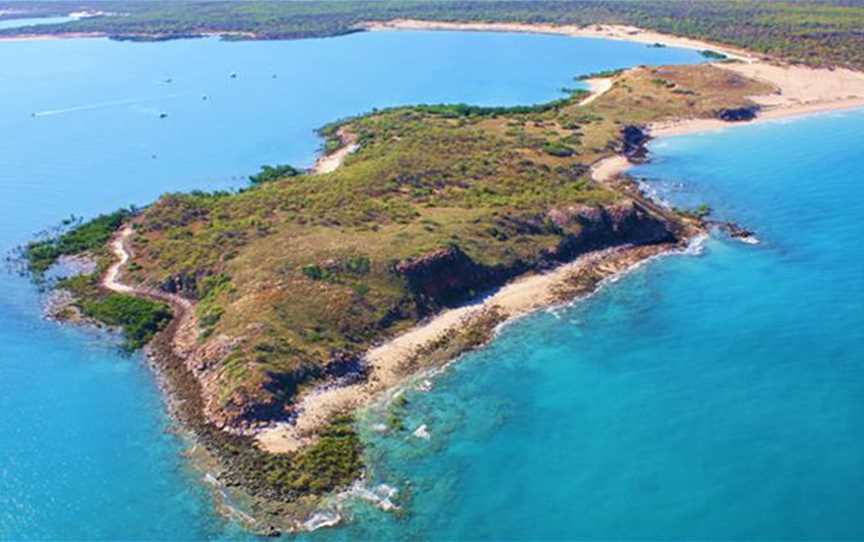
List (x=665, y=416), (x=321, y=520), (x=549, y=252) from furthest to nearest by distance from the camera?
1. (x=549, y=252)
2. (x=665, y=416)
3. (x=321, y=520)

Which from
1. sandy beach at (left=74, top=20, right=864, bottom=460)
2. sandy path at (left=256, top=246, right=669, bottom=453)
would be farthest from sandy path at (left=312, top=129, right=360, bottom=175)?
sandy path at (left=256, top=246, right=669, bottom=453)

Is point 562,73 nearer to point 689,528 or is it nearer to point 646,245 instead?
point 646,245

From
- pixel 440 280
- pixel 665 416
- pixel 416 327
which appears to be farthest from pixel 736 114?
pixel 665 416

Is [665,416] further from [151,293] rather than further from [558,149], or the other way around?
[558,149]

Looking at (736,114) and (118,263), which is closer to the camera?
(118,263)

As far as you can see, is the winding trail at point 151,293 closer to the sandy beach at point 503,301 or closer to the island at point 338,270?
the island at point 338,270
